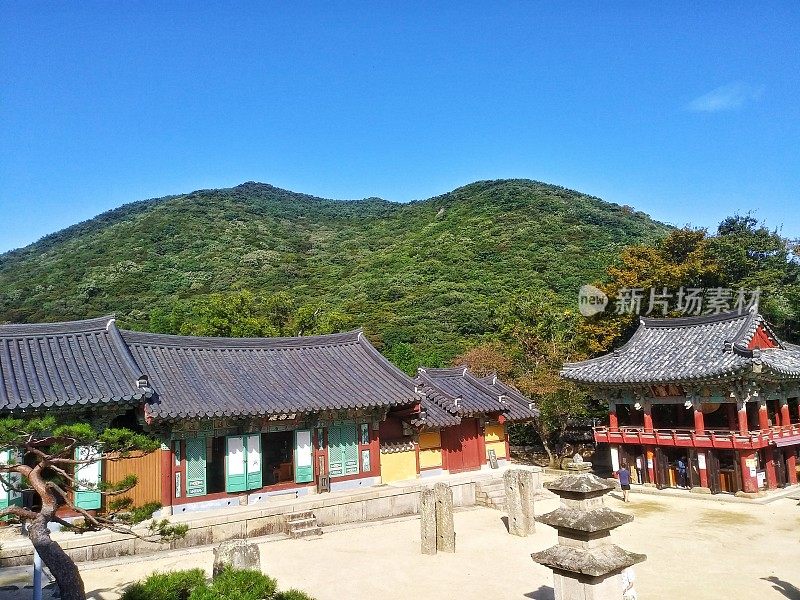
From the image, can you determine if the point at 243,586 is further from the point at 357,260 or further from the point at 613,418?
the point at 357,260

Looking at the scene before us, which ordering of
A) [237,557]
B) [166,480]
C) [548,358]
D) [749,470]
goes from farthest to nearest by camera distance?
[548,358] < [749,470] < [166,480] < [237,557]

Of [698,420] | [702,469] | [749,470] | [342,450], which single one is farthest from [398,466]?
[749,470]

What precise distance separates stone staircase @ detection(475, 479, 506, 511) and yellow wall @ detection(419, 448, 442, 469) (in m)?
2.32

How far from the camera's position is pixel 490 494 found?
20828 mm

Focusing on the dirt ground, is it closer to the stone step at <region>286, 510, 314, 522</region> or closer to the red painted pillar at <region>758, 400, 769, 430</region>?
the stone step at <region>286, 510, 314, 522</region>

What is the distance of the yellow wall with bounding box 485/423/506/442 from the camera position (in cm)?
2531

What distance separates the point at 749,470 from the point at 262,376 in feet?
58.8

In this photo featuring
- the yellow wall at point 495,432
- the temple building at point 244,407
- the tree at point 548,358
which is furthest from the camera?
the tree at point 548,358

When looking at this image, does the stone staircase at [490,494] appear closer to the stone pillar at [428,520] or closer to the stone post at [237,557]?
the stone pillar at [428,520]

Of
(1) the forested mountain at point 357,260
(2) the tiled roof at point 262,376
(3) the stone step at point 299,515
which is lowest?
(3) the stone step at point 299,515

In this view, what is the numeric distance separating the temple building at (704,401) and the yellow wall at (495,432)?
3.78 meters

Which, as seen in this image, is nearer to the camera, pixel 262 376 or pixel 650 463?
pixel 262 376

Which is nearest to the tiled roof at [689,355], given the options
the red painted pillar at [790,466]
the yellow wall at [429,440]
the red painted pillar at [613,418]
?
the red painted pillar at [613,418]

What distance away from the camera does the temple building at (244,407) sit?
16.2m
